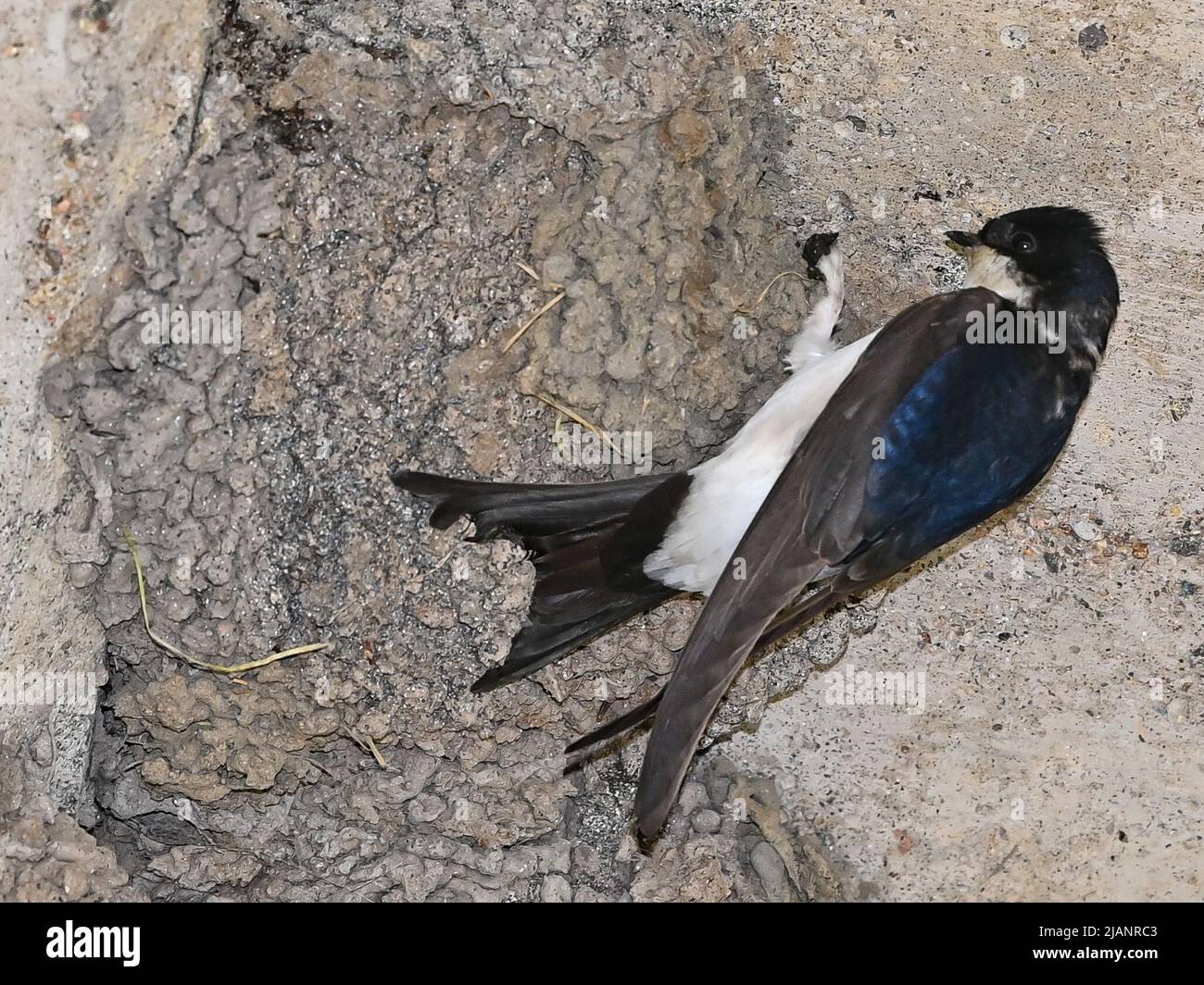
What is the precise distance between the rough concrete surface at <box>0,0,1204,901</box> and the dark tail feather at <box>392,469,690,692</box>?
0.24 feet

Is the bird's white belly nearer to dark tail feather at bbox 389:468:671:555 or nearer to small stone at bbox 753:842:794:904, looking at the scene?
dark tail feather at bbox 389:468:671:555

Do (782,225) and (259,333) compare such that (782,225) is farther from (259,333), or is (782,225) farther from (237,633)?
(237,633)

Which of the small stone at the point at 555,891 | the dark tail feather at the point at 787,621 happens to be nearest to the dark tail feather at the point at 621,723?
the dark tail feather at the point at 787,621

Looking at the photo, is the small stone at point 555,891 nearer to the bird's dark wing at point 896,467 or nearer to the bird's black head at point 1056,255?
the bird's dark wing at point 896,467

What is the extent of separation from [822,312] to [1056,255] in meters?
0.40

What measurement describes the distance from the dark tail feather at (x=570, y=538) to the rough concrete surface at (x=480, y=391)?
73 millimetres

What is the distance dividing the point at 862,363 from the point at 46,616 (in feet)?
3.95

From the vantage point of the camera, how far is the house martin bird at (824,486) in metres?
2.04

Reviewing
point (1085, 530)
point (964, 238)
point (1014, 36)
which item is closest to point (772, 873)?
point (1085, 530)

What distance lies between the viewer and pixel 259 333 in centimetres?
234

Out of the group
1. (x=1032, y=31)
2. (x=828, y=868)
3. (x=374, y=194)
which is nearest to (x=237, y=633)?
(x=374, y=194)

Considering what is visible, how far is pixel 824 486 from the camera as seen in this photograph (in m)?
2.14

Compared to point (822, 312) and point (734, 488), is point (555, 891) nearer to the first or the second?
point (734, 488)

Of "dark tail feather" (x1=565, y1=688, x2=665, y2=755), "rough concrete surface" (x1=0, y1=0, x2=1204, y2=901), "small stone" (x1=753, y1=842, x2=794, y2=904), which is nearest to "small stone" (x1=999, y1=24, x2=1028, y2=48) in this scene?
"rough concrete surface" (x1=0, y1=0, x2=1204, y2=901)
